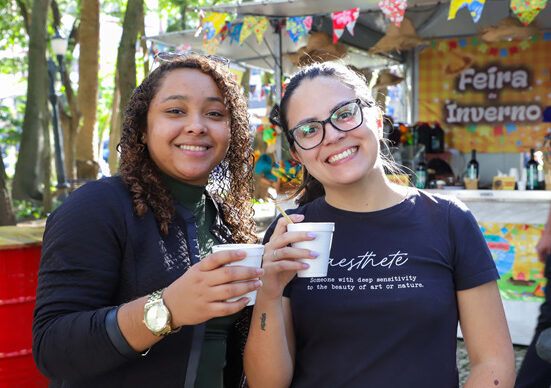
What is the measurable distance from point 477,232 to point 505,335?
1.05 ft

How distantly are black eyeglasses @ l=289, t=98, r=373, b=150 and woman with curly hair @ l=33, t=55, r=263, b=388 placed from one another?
305mm

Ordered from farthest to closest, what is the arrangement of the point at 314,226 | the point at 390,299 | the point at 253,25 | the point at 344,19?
the point at 253,25
the point at 344,19
the point at 390,299
the point at 314,226

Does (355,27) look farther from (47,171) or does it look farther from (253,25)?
(47,171)

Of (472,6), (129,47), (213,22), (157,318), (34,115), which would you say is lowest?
(157,318)

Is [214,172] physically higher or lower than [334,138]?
lower

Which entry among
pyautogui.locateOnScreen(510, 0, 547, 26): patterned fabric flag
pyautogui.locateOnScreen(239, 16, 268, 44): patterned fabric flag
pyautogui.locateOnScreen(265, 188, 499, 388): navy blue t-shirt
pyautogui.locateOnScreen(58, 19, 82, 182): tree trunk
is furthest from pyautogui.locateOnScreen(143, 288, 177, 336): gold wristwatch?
pyautogui.locateOnScreen(58, 19, 82, 182): tree trunk

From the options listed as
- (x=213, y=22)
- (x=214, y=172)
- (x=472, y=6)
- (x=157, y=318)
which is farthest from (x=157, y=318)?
(x=213, y=22)

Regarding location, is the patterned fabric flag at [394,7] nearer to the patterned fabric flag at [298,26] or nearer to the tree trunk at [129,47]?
the patterned fabric flag at [298,26]

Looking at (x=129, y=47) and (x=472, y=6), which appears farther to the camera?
(x=129, y=47)

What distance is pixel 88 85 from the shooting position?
13.6m

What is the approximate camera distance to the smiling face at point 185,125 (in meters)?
1.86

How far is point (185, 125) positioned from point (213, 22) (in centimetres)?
533

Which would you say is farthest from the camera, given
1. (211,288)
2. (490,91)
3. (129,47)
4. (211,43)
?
(129,47)

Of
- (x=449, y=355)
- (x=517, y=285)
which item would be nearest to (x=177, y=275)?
(x=449, y=355)
